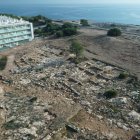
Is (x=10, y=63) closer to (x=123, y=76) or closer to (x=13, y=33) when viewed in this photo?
(x=13, y=33)

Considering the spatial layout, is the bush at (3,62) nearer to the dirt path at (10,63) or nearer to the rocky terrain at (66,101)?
the dirt path at (10,63)

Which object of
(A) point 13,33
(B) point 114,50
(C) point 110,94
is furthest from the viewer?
(A) point 13,33

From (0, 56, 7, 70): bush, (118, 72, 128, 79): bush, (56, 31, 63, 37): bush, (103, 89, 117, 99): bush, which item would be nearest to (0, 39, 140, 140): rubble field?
(103, 89, 117, 99): bush

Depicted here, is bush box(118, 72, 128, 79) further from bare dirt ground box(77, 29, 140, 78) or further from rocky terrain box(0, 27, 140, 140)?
bare dirt ground box(77, 29, 140, 78)

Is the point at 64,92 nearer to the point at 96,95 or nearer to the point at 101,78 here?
the point at 96,95

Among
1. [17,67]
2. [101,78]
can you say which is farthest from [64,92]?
[17,67]

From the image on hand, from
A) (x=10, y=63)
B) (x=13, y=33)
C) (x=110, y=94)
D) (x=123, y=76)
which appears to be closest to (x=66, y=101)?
(x=110, y=94)
